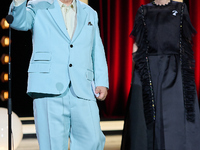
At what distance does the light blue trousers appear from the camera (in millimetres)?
1752

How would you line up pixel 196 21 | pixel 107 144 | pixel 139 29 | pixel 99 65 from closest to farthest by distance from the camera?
pixel 99 65
pixel 139 29
pixel 107 144
pixel 196 21

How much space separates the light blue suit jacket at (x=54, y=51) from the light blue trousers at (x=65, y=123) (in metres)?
0.05

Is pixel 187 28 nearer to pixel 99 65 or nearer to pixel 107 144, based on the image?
pixel 99 65

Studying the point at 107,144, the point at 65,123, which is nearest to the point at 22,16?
the point at 65,123

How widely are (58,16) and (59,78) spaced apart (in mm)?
337

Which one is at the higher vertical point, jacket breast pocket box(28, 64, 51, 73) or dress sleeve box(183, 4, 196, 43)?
dress sleeve box(183, 4, 196, 43)

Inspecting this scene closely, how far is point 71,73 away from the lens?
179cm

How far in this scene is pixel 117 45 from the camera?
18.8 feet

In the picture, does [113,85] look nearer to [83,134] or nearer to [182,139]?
[182,139]

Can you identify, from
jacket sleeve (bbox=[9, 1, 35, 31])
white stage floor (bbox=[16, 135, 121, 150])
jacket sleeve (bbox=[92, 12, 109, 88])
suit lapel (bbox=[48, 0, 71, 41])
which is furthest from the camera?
white stage floor (bbox=[16, 135, 121, 150])

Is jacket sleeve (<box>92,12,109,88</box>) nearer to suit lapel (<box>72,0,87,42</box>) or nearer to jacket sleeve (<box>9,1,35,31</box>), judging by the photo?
suit lapel (<box>72,0,87,42</box>)

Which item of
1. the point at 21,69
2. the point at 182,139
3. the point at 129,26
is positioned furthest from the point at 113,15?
the point at 182,139

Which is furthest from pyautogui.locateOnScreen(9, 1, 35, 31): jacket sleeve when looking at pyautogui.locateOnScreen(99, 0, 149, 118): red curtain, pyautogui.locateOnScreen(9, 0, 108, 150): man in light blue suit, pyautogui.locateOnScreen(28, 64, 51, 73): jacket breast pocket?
pyautogui.locateOnScreen(99, 0, 149, 118): red curtain

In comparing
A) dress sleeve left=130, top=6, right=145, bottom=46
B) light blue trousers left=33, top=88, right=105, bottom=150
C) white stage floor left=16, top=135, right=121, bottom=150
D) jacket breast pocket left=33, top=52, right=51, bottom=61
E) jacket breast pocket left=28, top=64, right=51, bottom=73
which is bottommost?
white stage floor left=16, top=135, right=121, bottom=150
